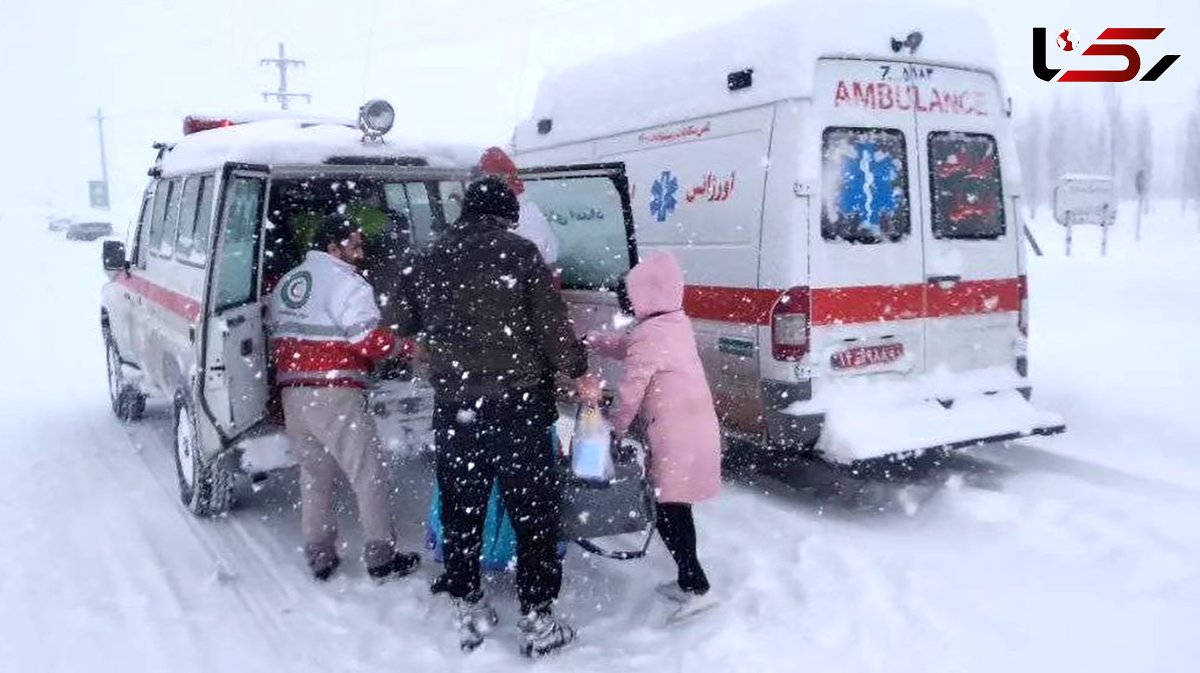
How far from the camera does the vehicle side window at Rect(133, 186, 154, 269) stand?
756 cm

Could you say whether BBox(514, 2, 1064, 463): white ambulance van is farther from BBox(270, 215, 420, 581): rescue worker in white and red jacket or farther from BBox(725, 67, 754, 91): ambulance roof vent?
BBox(270, 215, 420, 581): rescue worker in white and red jacket

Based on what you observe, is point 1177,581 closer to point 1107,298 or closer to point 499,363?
point 499,363

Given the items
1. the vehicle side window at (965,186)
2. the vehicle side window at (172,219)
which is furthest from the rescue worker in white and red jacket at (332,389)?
the vehicle side window at (965,186)

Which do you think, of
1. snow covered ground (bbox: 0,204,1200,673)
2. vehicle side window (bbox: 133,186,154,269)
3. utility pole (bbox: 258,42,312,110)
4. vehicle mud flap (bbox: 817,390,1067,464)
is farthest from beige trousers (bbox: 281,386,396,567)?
utility pole (bbox: 258,42,312,110)

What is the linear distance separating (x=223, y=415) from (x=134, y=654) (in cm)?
131

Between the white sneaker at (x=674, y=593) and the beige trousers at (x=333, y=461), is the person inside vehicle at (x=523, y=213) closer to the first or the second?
the beige trousers at (x=333, y=461)

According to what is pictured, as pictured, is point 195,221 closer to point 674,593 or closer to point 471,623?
point 471,623

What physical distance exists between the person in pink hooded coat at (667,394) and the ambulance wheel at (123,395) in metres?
5.86

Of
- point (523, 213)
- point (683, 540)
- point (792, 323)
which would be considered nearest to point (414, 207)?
point (523, 213)

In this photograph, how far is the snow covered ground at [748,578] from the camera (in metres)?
4.12

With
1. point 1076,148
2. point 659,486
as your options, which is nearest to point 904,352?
point 659,486

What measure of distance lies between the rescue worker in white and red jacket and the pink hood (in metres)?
1.37

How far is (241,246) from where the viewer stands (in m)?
5.26

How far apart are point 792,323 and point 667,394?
180 cm
